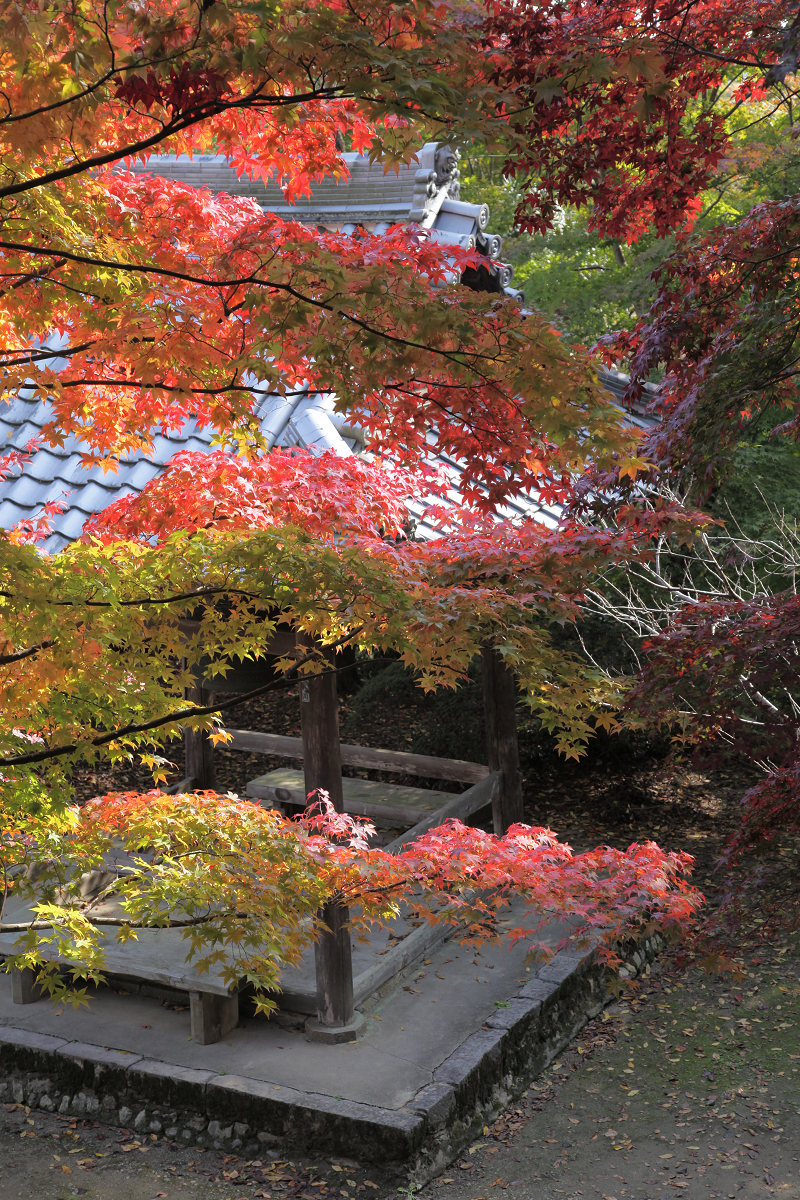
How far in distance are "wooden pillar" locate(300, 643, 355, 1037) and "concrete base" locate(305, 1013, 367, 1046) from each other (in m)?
0.01

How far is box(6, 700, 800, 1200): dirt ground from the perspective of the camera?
16.9 feet

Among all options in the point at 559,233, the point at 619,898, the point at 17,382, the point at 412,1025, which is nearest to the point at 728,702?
the point at 619,898

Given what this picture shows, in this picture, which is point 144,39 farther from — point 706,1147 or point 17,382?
point 706,1147

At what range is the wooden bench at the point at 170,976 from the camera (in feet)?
19.5

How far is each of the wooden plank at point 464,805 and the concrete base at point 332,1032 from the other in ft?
4.16

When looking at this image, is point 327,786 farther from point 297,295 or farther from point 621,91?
point 621,91

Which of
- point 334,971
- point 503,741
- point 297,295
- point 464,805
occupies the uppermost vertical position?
point 297,295

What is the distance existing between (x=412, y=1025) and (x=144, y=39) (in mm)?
→ 5391

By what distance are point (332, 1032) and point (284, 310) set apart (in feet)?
14.2

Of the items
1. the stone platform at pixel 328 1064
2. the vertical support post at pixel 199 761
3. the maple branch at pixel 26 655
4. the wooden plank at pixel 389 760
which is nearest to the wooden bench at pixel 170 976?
the stone platform at pixel 328 1064

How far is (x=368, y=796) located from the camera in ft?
29.3

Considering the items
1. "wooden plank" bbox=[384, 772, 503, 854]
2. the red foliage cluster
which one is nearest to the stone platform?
→ "wooden plank" bbox=[384, 772, 503, 854]

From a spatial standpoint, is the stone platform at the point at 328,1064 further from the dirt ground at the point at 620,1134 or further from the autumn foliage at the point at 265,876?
the autumn foliage at the point at 265,876

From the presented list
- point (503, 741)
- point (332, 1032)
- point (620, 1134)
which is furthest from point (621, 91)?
point (620, 1134)
